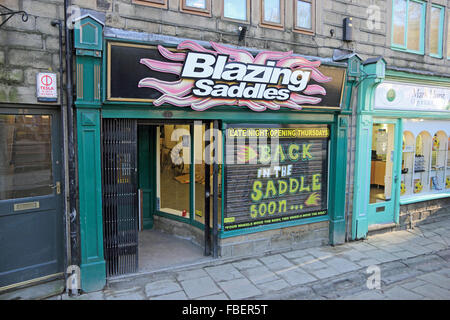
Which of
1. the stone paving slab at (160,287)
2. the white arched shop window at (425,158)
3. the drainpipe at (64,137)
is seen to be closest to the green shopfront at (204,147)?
the drainpipe at (64,137)

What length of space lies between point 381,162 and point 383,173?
11.1 inches

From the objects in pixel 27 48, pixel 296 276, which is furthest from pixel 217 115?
pixel 296 276

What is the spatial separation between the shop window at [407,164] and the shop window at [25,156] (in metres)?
7.98

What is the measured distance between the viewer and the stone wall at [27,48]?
442 centimetres

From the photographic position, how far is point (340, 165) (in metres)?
7.10

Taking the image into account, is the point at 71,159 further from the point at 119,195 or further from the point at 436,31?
the point at 436,31

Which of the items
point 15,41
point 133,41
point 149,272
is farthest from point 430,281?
point 15,41

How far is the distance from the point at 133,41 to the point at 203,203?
10.7 feet

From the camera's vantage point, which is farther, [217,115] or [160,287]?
[217,115]

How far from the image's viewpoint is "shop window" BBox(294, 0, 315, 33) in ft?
21.4

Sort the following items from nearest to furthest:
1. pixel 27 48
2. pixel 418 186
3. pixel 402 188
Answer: pixel 27 48, pixel 402 188, pixel 418 186

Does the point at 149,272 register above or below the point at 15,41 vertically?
below

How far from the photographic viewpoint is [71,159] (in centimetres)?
480
